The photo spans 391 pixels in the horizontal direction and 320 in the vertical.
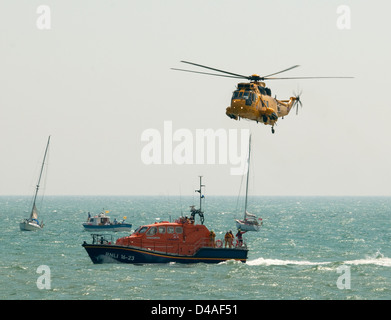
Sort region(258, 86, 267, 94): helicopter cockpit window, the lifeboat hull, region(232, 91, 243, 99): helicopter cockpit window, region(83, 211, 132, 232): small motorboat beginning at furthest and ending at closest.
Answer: region(83, 211, 132, 232): small motorboat, the lifeboat hull, region(258, 86, 267, 94): helicopter cockpit window, region(232, 91, 243, 99): helicopter cockpit window

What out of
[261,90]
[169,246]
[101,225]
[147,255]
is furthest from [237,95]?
[101,225]

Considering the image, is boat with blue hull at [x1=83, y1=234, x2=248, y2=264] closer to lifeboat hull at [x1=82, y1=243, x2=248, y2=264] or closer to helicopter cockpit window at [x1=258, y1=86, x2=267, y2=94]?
lifeboat hull at [x1=82, y1=243, x2=248, y2=264]

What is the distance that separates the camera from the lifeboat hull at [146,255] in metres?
42.7

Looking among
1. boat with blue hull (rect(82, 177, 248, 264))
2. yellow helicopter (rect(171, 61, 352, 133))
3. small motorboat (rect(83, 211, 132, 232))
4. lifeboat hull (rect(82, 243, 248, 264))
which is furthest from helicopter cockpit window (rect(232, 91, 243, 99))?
small motorboat (rect(83, 211, 132, 232))

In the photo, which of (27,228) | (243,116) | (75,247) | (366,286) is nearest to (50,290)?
(243,116)

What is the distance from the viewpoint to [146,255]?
42.6 metres

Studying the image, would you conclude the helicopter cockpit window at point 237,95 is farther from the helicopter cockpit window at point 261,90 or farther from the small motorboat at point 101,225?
the small motorboat at point 101,225

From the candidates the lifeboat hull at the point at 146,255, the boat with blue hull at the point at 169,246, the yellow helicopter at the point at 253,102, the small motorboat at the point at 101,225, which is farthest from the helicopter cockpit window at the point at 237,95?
the small motorboat at the point at 101,225

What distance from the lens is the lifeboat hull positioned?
42.7 meters

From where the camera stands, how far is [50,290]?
35.4 metres

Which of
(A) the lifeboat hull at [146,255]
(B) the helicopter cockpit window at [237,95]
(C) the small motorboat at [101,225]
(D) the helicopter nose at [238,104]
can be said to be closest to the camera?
(D) the helicopter nose at [238,104]

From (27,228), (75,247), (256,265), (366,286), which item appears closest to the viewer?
(366,286)
